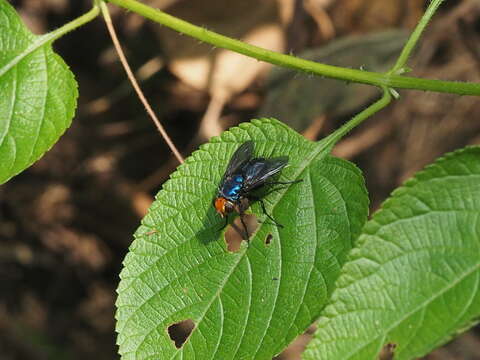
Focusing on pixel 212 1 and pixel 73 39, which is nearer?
pixel 212 1

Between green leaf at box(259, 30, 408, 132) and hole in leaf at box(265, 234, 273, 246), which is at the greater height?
green leaf at box(259, 30, 408, 132)

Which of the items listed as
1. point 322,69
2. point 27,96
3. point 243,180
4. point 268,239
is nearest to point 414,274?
point 268,239

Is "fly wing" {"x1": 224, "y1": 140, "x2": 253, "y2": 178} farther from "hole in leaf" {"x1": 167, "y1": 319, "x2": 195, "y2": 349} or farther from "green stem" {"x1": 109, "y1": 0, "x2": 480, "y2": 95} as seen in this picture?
"hole in leaf" {"x1": 167, "y1": 319, "x2": 195, "y2": 349}

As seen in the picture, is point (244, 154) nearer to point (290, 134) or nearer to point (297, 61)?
point (290, 134)

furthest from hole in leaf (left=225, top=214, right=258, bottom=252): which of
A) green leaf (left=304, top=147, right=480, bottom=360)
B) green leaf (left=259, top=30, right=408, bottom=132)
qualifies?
green leaf (left=259, top=30, right=408, bottom=132)

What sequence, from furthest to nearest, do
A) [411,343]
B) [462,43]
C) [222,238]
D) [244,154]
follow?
[462,43] → [244,154] → [222,238] → [411,343]

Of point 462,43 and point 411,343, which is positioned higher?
point 462,43

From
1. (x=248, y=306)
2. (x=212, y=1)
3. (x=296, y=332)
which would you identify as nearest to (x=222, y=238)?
(x=248, y=306)

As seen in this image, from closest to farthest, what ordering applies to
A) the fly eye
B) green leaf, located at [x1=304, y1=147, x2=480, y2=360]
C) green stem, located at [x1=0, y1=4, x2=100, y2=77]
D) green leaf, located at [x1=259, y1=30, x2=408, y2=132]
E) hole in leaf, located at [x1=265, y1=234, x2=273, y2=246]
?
green leaf, located at [x1=304, y1=147, x2=480, y2=360], hole in leaf, located at [x1=265, y1=234, x2=273, y2=246], the fly eye, green stem, located at [x1=0, y1=4, x2=100, y2=77], green leaf, located at [x1=259, y1=30, x2=408, y2=132]
